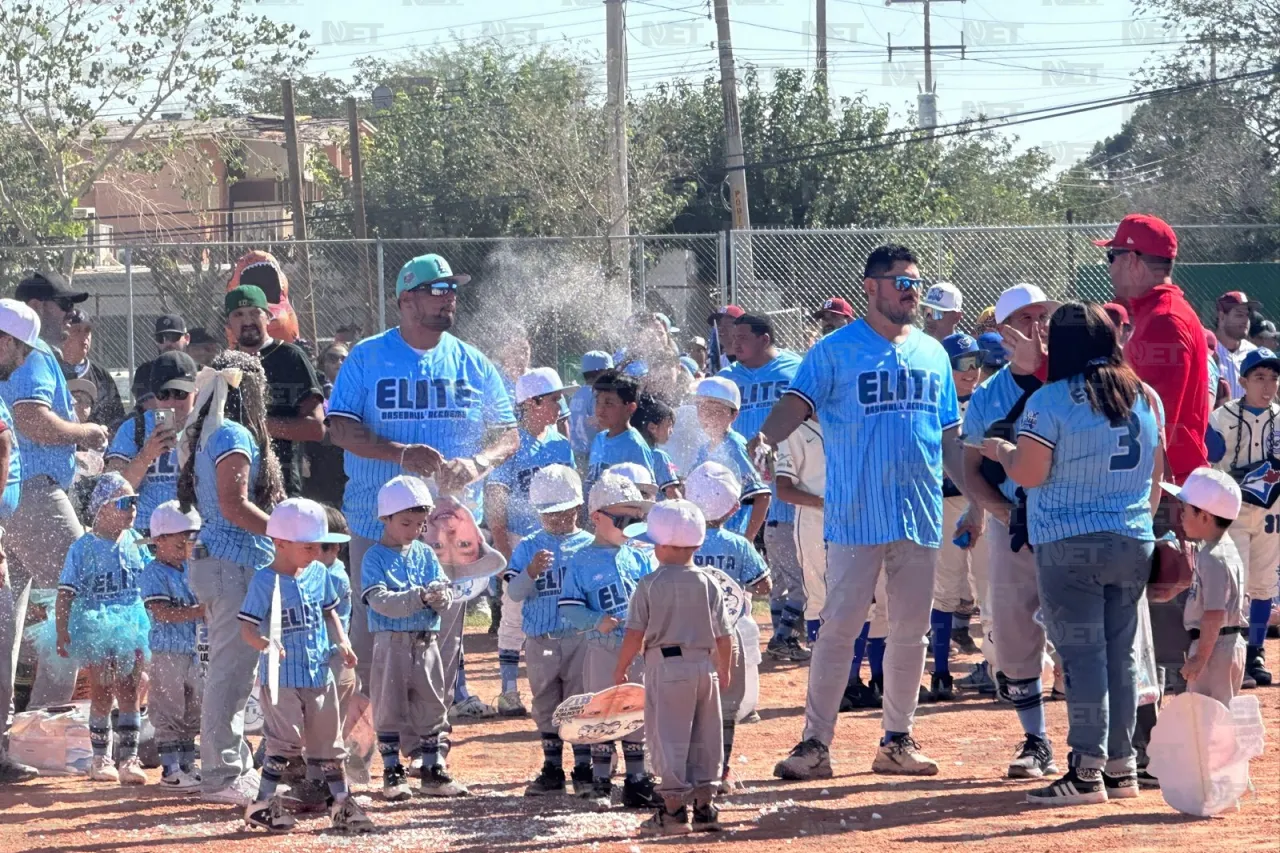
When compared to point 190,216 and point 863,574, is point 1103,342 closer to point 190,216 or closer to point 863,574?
point 863,574

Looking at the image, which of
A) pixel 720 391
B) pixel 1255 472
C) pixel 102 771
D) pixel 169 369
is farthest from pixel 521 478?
pixel 1255 472

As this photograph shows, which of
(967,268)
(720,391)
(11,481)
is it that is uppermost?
(967,268)

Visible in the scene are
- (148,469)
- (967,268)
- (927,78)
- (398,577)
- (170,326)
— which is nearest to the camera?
(398,577)

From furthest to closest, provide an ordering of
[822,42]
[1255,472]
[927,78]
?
[927,78]
[822,42]
[1255,472]

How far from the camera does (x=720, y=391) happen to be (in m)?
9.08

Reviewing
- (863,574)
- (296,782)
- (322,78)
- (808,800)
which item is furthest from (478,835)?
(322,78)

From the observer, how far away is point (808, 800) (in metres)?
6.91

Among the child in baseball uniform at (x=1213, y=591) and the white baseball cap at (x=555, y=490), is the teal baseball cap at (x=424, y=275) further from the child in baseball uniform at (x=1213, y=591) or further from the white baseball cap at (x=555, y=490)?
the child in baseball uniform at (x=1213, y=591)

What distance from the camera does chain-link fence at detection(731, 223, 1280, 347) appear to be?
1547cm

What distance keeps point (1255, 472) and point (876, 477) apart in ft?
13.9

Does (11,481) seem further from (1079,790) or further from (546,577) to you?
(1079,790)

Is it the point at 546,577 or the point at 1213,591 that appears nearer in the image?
the point at 1213,591

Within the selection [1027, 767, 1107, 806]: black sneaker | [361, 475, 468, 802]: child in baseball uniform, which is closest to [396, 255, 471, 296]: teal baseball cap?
[361, 475, 468, 802]: child in baseball uniform

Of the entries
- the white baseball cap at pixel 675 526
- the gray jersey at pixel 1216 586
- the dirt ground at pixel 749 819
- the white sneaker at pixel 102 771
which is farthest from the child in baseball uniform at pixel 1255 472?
the white sneaker at pixel 102 771
